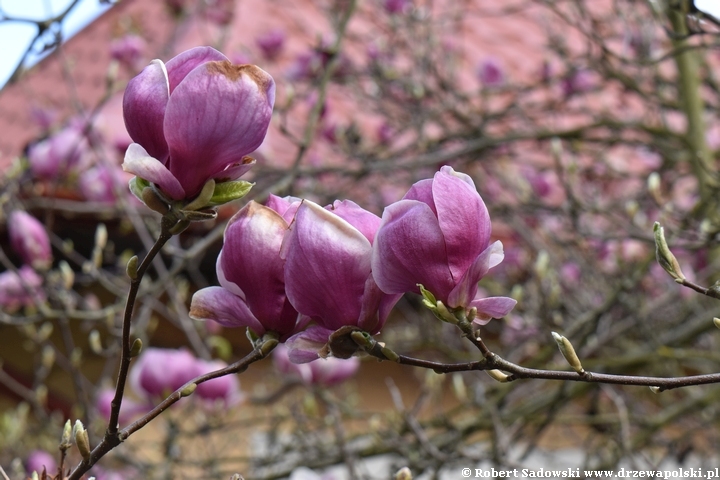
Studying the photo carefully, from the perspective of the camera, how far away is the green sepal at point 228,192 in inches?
23.4

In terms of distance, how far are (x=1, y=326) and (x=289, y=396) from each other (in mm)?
1112

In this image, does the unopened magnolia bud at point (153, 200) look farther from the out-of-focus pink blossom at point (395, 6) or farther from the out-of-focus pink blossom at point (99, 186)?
the out-of-focus pink blossom at point (395, 6)

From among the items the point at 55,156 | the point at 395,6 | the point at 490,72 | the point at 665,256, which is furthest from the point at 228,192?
the point at 490,72

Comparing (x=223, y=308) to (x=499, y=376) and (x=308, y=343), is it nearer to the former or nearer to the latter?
(x=308, y=343)

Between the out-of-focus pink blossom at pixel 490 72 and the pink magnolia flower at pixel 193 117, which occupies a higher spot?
the pink magnolia flower at pixel 193 117

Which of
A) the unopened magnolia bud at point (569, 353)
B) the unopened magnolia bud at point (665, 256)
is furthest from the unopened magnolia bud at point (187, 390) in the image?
the unopened magnolia bud at point (665, 256)

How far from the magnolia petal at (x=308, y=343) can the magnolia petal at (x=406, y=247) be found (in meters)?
0.07

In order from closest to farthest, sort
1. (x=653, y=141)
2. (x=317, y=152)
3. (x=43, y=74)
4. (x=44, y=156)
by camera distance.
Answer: (x=44, y=156) → (x=653, y=141) → (x=317, y=152) → (x=43, y=74)

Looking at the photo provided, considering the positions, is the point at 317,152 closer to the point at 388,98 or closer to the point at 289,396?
the point at 388,98

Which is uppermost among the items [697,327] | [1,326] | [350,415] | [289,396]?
[697,327]

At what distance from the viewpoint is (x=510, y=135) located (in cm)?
221

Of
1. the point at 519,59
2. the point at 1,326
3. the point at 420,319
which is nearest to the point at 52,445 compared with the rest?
the point at 1,326

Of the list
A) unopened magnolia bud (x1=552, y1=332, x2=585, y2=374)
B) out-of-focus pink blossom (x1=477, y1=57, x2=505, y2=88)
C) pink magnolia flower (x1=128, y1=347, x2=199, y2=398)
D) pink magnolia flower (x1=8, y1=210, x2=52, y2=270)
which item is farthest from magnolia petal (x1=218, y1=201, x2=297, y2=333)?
out-of-focus pink blossom (x1=477, y1=57, x2=505, y2=88)

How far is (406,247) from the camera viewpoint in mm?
562
